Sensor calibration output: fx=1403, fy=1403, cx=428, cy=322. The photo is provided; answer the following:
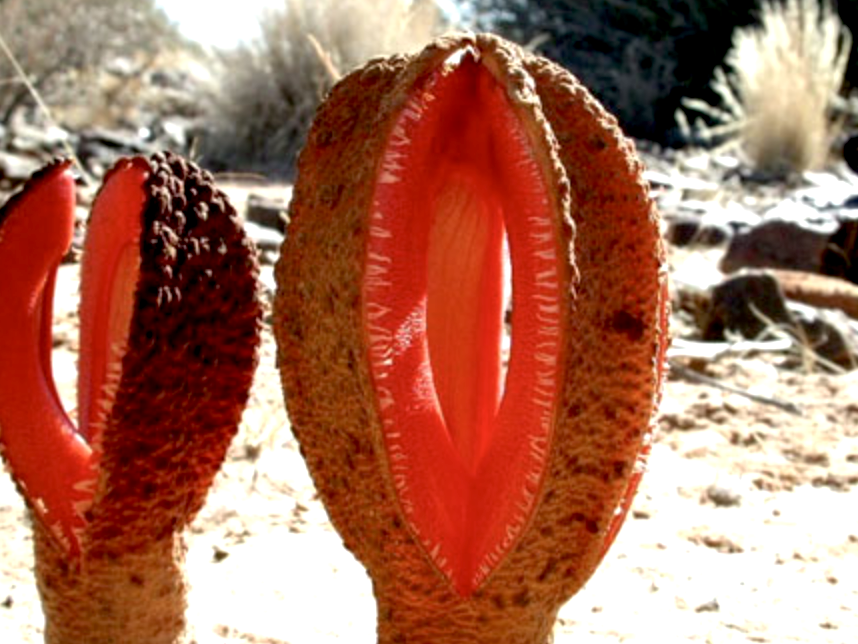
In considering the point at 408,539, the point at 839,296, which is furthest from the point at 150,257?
the point at 839,296

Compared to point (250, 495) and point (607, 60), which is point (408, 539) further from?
point (607, 60)

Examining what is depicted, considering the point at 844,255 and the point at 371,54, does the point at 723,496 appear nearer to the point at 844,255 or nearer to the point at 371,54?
the point at 844,255

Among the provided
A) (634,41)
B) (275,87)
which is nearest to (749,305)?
(275,87)

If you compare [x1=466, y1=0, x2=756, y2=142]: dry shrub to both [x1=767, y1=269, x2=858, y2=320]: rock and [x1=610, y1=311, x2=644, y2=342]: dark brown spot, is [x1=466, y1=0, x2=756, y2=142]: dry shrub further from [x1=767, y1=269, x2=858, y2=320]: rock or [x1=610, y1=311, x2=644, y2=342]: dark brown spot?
[x1=610, y1=311, x2=644, y2=342]: dark brown spot

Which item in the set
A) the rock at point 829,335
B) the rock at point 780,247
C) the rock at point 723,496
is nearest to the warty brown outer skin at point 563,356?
the rock at point 723,496

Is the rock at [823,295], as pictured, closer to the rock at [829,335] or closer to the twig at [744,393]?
the rock at [829,335]

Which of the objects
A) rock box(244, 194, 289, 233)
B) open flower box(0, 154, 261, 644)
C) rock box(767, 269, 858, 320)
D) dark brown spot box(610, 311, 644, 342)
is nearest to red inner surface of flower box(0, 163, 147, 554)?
open flower box(0, 154, 261, 644)
